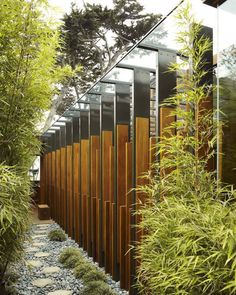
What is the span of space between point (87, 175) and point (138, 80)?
8.51 feet

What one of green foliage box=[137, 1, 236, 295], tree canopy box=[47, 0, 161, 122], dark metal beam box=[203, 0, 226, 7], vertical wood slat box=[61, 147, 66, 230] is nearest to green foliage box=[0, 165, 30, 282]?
green foliage box=[137, 1, 236, 295]

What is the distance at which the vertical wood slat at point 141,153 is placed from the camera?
335 cm

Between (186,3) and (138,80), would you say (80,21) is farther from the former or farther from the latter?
(186,3)

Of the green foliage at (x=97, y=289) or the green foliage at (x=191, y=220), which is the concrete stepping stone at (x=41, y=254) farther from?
the green foliage at (x=191, y=220)

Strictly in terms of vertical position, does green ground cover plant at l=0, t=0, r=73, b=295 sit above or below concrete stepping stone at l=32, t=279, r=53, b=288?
above

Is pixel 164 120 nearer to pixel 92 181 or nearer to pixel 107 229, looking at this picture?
pixel 107 229

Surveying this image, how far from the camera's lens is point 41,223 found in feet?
29.5

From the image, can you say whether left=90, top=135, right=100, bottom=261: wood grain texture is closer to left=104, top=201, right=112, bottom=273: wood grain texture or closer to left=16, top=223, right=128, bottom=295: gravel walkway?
left=16, top=223, right=128, bottom=295: gravel walkway

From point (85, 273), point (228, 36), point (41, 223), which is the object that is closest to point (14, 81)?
point (228, 36)

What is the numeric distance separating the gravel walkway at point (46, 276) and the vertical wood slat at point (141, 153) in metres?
1.20

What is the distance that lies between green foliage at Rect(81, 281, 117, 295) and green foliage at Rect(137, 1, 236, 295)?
931 mm

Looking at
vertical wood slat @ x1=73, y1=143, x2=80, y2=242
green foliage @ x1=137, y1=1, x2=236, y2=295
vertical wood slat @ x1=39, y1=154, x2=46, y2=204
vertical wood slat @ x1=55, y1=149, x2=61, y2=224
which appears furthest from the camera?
vertical wood slat @ x1=39, y1=154, x2=46, y2=204

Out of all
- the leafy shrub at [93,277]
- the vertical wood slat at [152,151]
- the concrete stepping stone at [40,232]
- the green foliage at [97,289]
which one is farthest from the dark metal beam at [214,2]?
the concrete stepping stone at [40,232]

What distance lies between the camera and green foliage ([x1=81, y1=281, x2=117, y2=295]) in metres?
A: 3.48
